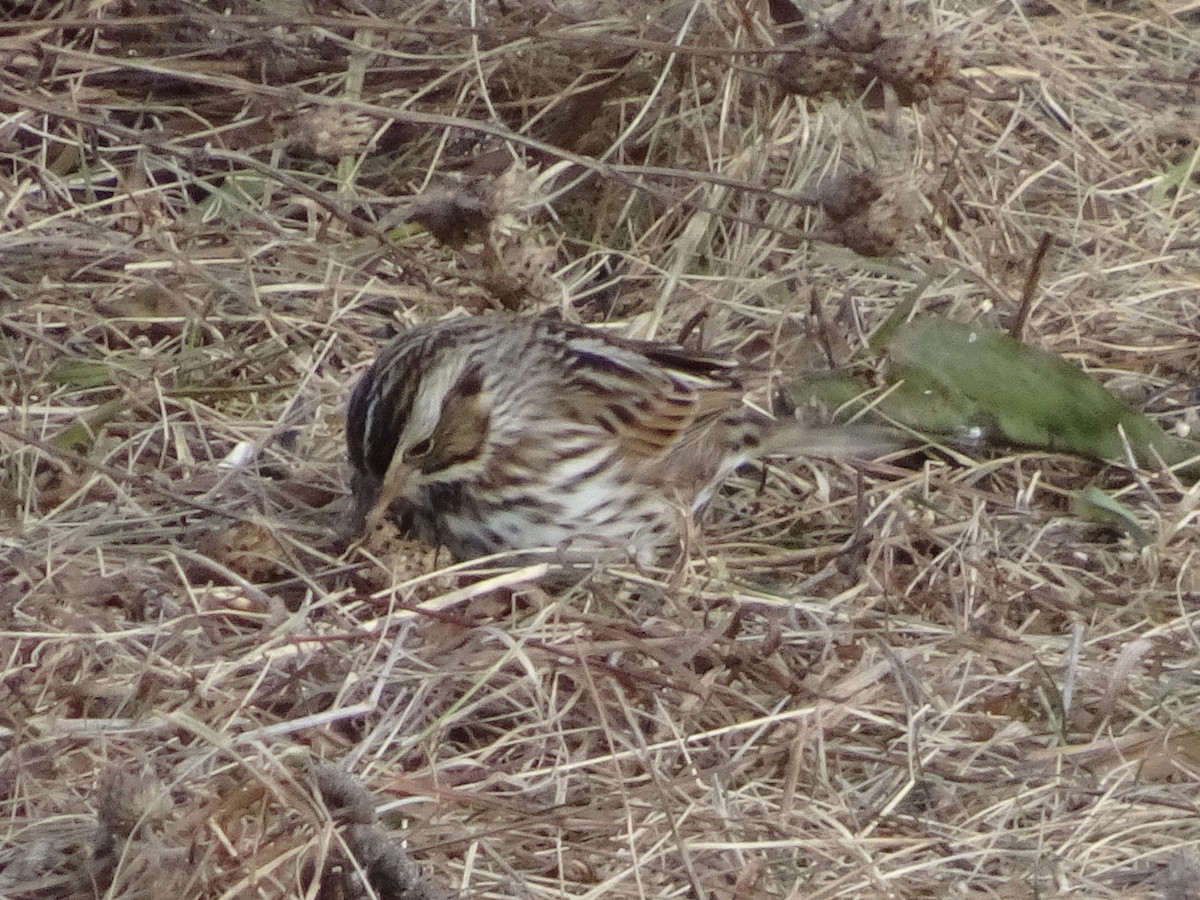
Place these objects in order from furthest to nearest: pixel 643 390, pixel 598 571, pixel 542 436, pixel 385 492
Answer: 1. pixel 643 390
2. pixel 542 436
3. pixel 598 571
4. pixel 385 492

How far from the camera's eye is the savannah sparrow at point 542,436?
3191 millimetres

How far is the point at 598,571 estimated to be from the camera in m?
3.24

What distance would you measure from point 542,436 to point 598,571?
303 millimetres

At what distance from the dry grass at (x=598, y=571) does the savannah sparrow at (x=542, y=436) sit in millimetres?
131

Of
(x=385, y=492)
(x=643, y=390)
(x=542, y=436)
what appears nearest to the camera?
(x=385, y=492)

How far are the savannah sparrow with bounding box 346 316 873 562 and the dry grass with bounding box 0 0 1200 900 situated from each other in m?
0.13

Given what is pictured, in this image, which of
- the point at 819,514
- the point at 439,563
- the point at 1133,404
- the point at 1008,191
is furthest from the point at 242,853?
the point at 1008,191

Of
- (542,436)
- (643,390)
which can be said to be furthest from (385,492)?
(643,390)

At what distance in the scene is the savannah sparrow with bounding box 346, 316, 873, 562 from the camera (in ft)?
10.5

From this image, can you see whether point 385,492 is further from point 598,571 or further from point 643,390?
point 643,390

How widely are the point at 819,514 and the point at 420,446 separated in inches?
32.4

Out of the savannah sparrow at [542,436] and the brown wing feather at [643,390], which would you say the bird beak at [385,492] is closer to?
the savannah sparrow at [542,436]

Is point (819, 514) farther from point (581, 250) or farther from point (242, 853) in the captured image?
point (242, 853)

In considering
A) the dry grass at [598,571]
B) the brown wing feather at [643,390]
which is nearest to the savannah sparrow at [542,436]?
the brown wing feather at [643,390]
